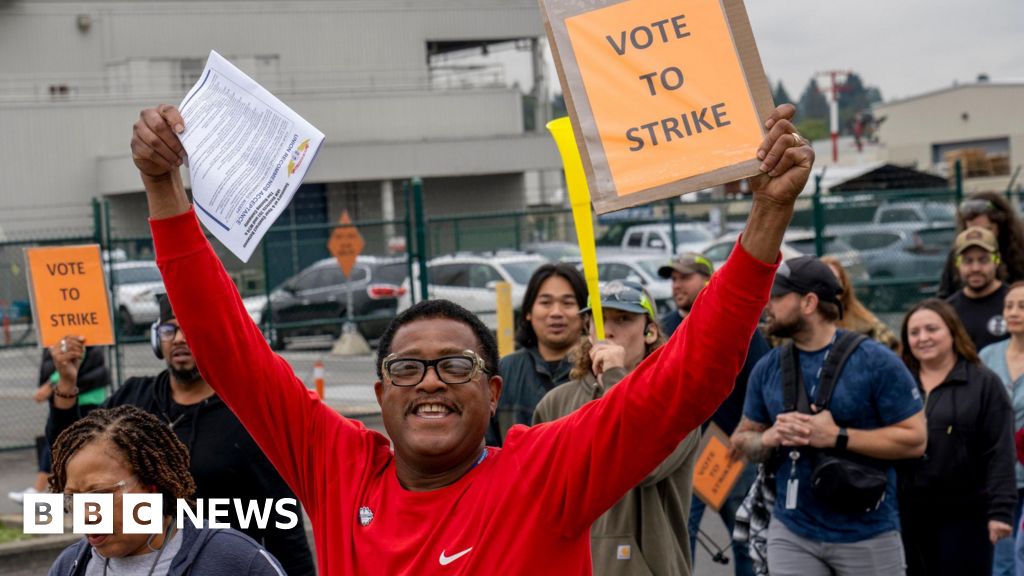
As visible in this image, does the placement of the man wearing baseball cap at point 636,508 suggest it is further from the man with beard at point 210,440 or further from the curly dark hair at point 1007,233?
the curly dark hair at point 1007,233

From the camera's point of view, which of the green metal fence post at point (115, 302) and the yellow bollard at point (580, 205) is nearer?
the yellow bollard at point (580, 205)

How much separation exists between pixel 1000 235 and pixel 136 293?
31.6ft

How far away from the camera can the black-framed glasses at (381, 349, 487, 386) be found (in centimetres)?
291

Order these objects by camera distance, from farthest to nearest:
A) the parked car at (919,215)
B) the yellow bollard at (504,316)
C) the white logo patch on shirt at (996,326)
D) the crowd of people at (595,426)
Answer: the parked car at (919,215) < the yellow bollard at (504,316) < the white logo patch on shirt at (996,326) < the crowd of people at (595,426)

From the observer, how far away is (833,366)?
224 inches

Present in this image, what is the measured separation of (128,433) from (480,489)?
1212 millimetres

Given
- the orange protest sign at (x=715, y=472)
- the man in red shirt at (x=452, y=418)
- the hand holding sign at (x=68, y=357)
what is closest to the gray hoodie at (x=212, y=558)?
the man in red shirt at (x=452, y=418)

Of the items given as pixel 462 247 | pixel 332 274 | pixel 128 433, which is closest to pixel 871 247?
pixel 462 247

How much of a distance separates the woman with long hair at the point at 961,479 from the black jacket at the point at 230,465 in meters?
2.82

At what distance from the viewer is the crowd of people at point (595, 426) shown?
275cm

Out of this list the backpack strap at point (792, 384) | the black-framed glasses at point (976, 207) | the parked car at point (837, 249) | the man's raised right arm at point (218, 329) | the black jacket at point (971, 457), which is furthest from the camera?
the parked car at point (837, 249)

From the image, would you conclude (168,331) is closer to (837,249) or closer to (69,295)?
(69,295)

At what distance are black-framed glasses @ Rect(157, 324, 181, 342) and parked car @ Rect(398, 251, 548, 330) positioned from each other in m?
10.5

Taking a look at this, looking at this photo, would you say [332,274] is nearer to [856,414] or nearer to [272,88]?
[856,414]
